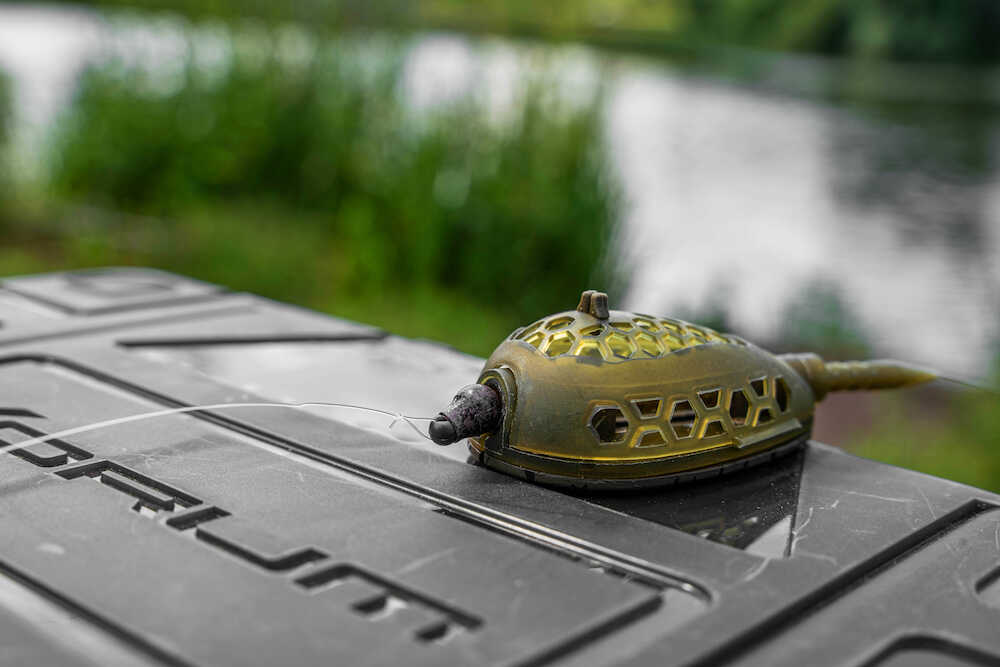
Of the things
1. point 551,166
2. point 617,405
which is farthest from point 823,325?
point 617,405

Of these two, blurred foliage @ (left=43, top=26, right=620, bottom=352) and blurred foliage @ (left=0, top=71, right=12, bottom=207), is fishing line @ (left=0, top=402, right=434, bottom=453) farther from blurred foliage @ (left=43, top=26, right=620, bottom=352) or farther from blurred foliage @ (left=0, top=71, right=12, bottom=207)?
blurred foliage @ (left=0, top=71, right=12, bottom=207)

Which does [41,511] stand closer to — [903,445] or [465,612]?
[465,612]

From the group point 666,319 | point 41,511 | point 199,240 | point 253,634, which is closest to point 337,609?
point 253,634

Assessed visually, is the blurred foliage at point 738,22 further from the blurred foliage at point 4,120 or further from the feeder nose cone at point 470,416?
the feeder nose cone at point 470,416

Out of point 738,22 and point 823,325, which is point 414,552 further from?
point 738,22

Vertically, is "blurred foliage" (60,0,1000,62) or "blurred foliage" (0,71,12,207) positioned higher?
"blurred foliage" (60,0,1000,62)


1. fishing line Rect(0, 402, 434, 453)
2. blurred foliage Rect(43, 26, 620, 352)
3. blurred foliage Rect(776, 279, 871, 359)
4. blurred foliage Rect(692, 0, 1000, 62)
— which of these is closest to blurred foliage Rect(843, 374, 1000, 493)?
blurred foliage Rect(776, 279, 871, 359)
